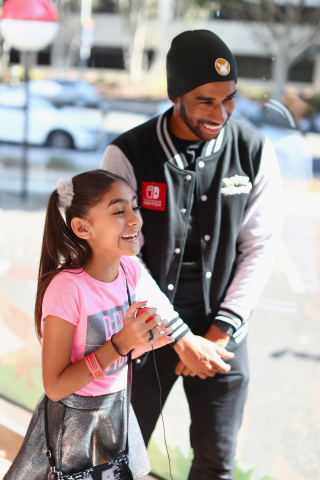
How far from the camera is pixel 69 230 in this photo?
1405mm

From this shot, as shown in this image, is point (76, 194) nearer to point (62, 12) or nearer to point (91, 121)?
point (91, 121)

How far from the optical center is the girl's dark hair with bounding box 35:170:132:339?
4.45 ft

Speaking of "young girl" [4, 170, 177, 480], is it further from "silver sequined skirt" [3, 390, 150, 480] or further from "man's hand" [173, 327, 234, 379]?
"man's hand" [173, 327, 234, 379]

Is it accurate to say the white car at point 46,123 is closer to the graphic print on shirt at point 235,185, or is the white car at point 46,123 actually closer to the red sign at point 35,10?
the red sign at point 35,10

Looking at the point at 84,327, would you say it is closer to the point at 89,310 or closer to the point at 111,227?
the point at 89,310

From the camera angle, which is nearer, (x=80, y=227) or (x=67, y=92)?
(x=80, y=227)

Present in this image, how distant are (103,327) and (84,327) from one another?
5 cm

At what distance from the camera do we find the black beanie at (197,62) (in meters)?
1.48

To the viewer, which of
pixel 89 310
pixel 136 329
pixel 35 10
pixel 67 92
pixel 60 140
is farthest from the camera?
pixel 60 140

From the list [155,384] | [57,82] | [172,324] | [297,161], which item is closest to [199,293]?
[172,324]

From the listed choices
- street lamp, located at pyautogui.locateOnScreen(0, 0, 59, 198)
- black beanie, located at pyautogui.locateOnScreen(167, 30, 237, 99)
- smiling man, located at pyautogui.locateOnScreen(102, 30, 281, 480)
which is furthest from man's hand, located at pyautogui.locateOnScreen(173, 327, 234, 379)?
street lamp, located at pyautogui.locateOnScreen(0, 0, 59, 198)

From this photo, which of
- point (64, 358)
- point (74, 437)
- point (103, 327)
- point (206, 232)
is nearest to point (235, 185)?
point (206, 232)

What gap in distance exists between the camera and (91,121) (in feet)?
8.98

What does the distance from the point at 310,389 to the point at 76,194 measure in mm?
1521
